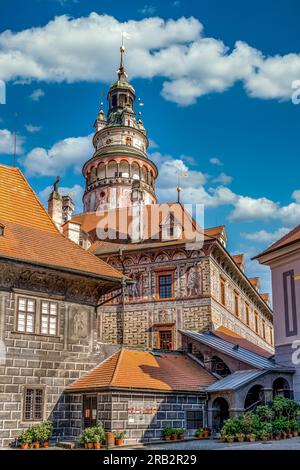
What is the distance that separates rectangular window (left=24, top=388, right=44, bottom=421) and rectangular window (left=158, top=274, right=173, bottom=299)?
11013 mm

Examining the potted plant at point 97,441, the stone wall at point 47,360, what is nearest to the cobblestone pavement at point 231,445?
the potted plant at point 97,441

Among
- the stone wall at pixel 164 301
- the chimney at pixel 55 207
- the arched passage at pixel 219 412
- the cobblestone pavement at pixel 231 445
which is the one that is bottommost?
the cobblestone pavement at pixel 231 445

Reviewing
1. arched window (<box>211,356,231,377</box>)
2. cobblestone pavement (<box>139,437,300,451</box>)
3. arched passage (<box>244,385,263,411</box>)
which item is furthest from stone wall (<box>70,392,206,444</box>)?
arched window (<box>211,356,231,377</box>)

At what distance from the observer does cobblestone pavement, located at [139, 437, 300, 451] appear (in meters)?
16.5

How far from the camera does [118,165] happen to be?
43500 millimetres

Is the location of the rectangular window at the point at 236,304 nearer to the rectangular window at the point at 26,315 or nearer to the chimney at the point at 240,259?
the chimney at the point at 240,259

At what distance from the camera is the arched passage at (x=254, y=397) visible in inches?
869

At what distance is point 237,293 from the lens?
3719cm

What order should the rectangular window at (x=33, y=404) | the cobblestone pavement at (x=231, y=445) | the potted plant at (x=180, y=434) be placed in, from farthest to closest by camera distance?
the potted plant at (x=180, y=434)
the rectangular window at (x=33, y=404)
the cobblestone pavement at (x=231, y=445)

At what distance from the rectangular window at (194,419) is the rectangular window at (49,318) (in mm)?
5680

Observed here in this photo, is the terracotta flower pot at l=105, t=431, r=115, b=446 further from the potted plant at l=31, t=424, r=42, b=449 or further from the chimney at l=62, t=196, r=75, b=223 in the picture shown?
the chimney at l=62, t=196, r=75, b=223
